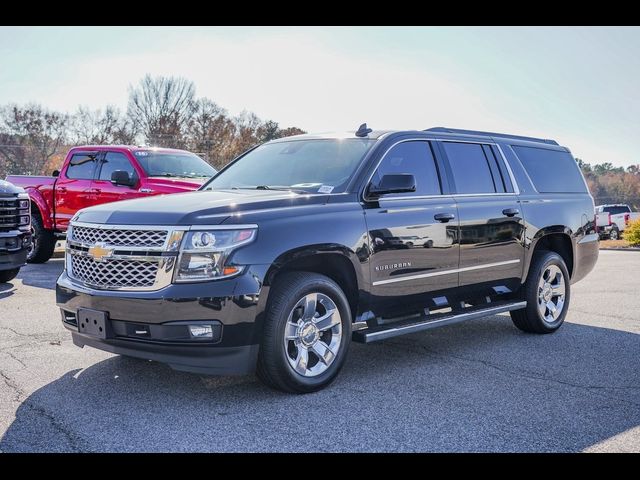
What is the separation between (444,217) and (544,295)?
200cm

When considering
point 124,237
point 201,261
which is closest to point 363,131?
point 201,261

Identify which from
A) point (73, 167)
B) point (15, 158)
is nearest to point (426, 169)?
point (73, 167)

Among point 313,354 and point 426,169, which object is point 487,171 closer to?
point 426,169

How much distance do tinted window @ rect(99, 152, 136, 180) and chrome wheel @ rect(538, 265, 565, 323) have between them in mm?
7244

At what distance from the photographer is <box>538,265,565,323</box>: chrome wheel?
7227 mm

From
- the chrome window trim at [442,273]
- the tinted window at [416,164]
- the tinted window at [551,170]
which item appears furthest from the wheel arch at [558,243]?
the tinted window at [416,164]

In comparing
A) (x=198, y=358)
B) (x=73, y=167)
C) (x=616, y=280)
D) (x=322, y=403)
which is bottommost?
(x=616, y=280)

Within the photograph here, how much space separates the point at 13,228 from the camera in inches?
374

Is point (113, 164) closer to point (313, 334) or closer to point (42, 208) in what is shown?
point (42, 208)

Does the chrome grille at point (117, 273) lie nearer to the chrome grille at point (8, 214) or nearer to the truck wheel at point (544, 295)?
the truck wheel at point (544, 295)

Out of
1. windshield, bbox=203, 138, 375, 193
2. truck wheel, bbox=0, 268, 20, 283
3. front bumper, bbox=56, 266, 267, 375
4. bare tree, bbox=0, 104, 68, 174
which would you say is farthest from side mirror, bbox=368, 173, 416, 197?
bare tree, bbox=0, 104, 68, 174

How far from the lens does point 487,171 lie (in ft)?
22.3

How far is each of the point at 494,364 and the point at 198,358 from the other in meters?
2.66
